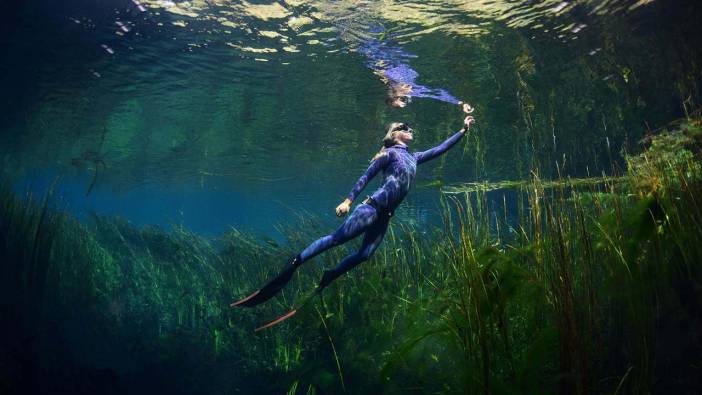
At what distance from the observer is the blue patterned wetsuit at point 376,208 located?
5660mm

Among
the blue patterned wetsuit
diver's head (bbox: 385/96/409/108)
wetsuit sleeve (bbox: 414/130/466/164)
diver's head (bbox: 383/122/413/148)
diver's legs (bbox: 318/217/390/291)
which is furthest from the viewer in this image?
diver's head (bbox: 385/96/409/108)

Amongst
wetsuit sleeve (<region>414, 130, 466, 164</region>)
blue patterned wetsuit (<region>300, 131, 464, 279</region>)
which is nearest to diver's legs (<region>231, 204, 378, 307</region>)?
blue patterned wetsuit (<region>300, 131, 464, 279</region>)

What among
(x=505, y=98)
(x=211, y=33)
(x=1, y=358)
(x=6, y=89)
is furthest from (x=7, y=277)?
(x=505, y=98)

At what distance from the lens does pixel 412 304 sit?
4.11 meters

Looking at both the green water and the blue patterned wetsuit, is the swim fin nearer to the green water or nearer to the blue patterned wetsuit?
the blue patterned wetsuit

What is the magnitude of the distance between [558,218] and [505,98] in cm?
1471

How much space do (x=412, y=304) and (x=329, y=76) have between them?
36.1ft

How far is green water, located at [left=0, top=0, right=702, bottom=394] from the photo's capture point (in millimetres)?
2959

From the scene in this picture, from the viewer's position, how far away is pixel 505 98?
15734 millimetres

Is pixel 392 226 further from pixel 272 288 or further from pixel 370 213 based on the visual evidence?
pixel 272 288

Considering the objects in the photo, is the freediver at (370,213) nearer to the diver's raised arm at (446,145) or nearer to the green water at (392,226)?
the diver's raised arm at (446,145)

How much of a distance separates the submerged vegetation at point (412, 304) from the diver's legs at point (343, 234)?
126 centimetres

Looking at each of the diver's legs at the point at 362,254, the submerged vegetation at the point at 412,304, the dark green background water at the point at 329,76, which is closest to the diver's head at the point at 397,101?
the dark green background water at the point at 329,76

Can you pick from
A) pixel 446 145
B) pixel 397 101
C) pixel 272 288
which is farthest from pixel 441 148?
pixel 397 101
